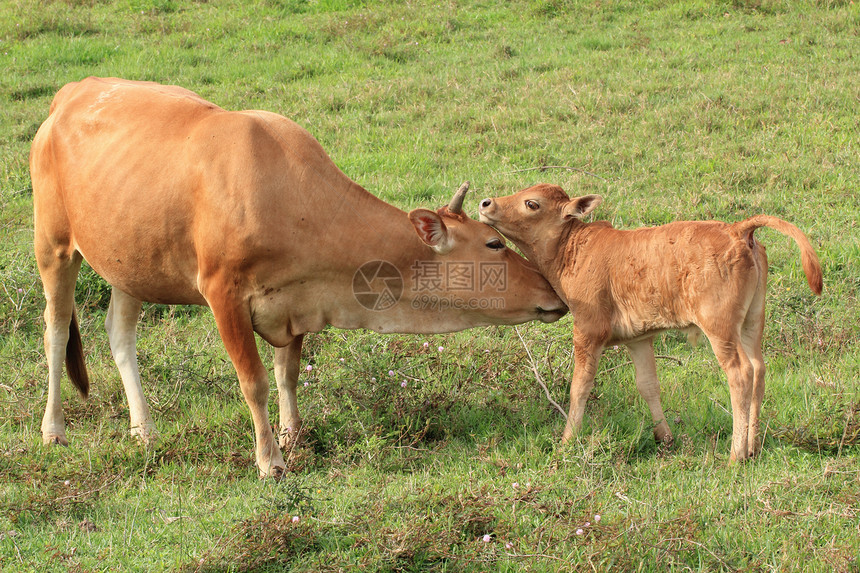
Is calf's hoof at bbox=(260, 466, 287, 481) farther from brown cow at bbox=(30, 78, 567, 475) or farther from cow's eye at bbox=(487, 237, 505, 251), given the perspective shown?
cow's eye at bbox=(487, 237, 505, 251)

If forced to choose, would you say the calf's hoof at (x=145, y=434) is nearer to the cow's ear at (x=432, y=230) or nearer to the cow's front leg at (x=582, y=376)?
the cow's ear at (x=432, y=230)

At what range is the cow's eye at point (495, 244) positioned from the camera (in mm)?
5094

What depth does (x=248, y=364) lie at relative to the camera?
197 inches

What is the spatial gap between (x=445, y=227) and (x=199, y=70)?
7.63 meters

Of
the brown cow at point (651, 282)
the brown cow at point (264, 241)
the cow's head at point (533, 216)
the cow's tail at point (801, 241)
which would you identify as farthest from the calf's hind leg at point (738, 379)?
the cow's head at point (533, 216)

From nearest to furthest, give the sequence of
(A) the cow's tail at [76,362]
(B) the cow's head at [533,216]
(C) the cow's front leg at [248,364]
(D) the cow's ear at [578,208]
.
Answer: (C) the cow's front leg at [248,364] → (D) the cow's ear at [578,208] → (B) the cow's head at [533,216] → (A) the cow's tail at [76,362]

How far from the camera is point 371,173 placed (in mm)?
8891

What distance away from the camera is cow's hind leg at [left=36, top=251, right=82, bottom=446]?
5.70 m

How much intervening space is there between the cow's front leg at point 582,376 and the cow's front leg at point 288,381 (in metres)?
1.57

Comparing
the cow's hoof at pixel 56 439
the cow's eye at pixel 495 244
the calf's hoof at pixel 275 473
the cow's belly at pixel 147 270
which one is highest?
the cow's eye at pixel 495 244

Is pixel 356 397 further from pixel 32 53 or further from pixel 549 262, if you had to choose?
pixel 32 53

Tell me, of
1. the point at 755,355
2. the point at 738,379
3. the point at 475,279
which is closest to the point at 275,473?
the point at 475,279

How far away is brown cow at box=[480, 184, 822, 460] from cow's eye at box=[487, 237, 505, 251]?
0.21 metres

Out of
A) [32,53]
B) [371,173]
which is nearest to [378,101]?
[371,173]
